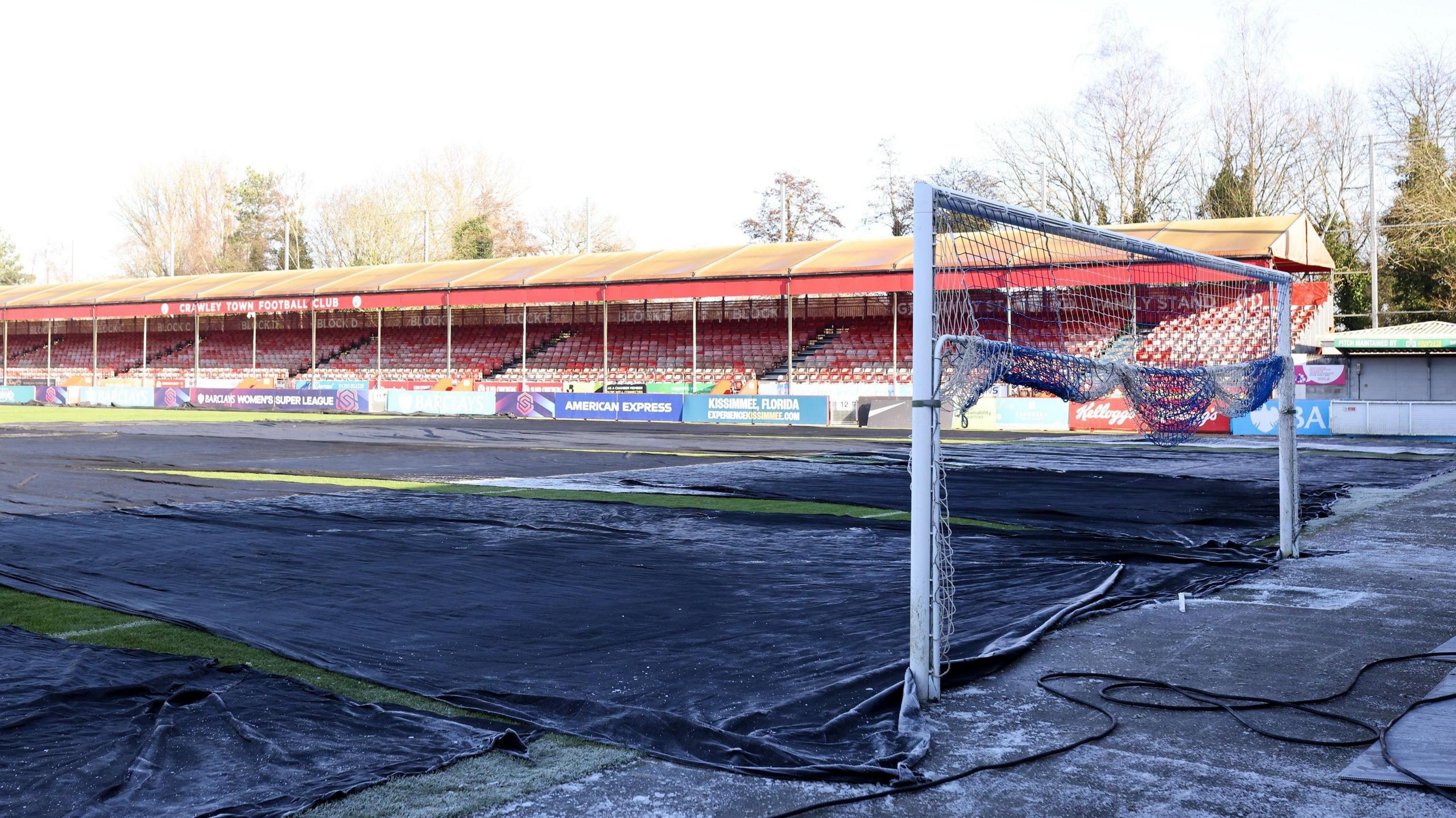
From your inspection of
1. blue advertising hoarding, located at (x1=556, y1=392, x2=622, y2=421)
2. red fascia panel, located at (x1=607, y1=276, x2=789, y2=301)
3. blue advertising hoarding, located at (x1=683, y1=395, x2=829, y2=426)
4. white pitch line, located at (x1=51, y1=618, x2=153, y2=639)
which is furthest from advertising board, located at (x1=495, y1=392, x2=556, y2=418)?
white pitch line, located at (x1=51, y1=618, x2=153, y2=639)

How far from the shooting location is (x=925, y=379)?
202 inches

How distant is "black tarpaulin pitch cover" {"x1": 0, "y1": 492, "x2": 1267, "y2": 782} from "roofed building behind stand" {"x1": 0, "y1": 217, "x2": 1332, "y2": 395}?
52.0ft

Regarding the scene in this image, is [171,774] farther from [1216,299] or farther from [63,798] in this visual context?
[1216,299]

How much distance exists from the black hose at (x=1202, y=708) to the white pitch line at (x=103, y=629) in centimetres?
431

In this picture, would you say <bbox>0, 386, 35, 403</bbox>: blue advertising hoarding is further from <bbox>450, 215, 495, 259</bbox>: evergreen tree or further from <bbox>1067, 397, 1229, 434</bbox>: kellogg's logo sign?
<bbox>1067, 397, 1229, 434</bbox>: kellogg's logo sign

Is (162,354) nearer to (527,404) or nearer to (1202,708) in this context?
(527,404)

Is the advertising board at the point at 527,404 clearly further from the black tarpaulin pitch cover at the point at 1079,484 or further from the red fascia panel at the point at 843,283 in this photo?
the black tarpaulin pitch cover at the point at 1079,484

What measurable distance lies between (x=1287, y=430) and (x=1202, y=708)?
5.36 meters

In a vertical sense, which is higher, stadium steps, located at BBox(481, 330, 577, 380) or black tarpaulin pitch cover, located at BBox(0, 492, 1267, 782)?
stadium steps, located at BBox(481, 330, 577, 380)

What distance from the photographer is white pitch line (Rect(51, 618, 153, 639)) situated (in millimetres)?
6074

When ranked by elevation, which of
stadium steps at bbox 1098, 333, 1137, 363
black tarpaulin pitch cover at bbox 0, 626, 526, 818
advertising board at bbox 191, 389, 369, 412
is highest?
stadium steps at bbox 1098, 333, 1137, 363

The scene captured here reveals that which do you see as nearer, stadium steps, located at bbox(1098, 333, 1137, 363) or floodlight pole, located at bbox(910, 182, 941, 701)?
floodlight pole, located at bbox(910, 182, 941, 701)

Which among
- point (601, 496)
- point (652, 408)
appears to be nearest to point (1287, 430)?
point (601, 496)

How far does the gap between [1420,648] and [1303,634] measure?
1.83 ft
